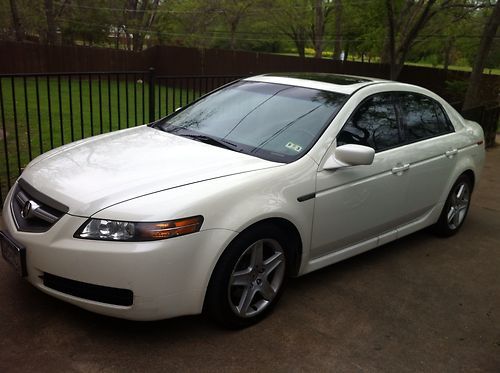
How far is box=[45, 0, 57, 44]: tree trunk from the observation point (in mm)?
33719

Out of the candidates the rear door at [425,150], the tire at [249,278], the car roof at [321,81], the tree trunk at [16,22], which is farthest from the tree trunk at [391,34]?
the tree trunk at [16,22]

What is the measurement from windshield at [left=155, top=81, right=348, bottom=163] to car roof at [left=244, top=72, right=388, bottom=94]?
0.26 ft

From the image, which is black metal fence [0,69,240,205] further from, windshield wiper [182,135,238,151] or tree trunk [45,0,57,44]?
tree trunk [45,0,57,44]

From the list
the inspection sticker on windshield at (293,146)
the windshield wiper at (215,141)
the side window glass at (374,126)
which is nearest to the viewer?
the inspection sticker on windshield at (293,146)

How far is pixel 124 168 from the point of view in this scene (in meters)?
3.29

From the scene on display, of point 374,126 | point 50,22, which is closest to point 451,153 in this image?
point 374,126

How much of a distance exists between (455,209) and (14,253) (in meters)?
4.18

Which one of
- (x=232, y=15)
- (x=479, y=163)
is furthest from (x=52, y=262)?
(x=232, y=15)

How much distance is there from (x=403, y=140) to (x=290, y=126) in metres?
1.15

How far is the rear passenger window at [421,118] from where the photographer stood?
4.55m

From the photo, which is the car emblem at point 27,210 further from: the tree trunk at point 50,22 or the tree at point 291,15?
the tree at point 291,15

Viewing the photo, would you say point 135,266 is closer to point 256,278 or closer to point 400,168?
point 256,278

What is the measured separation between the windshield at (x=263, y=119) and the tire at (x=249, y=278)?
1.98 ft

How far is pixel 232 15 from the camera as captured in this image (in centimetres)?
3766
